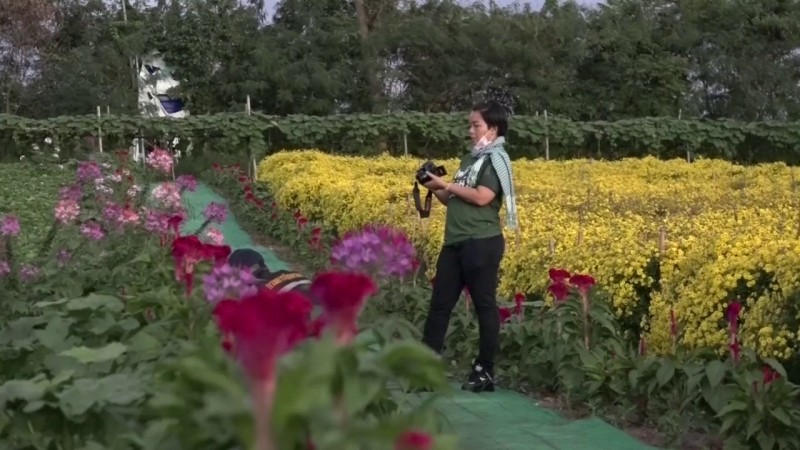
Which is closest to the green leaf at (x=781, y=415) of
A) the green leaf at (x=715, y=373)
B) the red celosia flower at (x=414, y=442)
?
the green leaf at (x=715, y=373)

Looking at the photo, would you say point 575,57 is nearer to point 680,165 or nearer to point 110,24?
point 110,24

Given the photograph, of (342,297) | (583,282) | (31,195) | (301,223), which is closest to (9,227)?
(583,282)

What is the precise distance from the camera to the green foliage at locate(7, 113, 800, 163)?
25.7m

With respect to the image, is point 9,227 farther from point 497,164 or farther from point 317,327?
point 317,327

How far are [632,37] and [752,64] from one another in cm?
359

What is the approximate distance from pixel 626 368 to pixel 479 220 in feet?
2.69

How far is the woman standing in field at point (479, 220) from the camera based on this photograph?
473cm

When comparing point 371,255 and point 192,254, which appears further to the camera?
point 192,254

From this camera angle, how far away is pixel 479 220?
4758 mm

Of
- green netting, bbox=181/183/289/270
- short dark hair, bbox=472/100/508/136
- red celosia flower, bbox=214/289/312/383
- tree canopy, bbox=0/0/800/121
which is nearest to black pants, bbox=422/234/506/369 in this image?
short dark hair, bbox=472/100/508/136

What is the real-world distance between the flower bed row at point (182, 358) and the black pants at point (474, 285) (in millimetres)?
1194

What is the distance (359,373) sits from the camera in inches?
60.1

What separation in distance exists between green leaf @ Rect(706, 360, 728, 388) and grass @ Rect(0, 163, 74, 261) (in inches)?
223

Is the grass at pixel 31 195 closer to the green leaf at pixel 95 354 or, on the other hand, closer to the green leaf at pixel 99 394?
the green leaf at pixel 95 354
